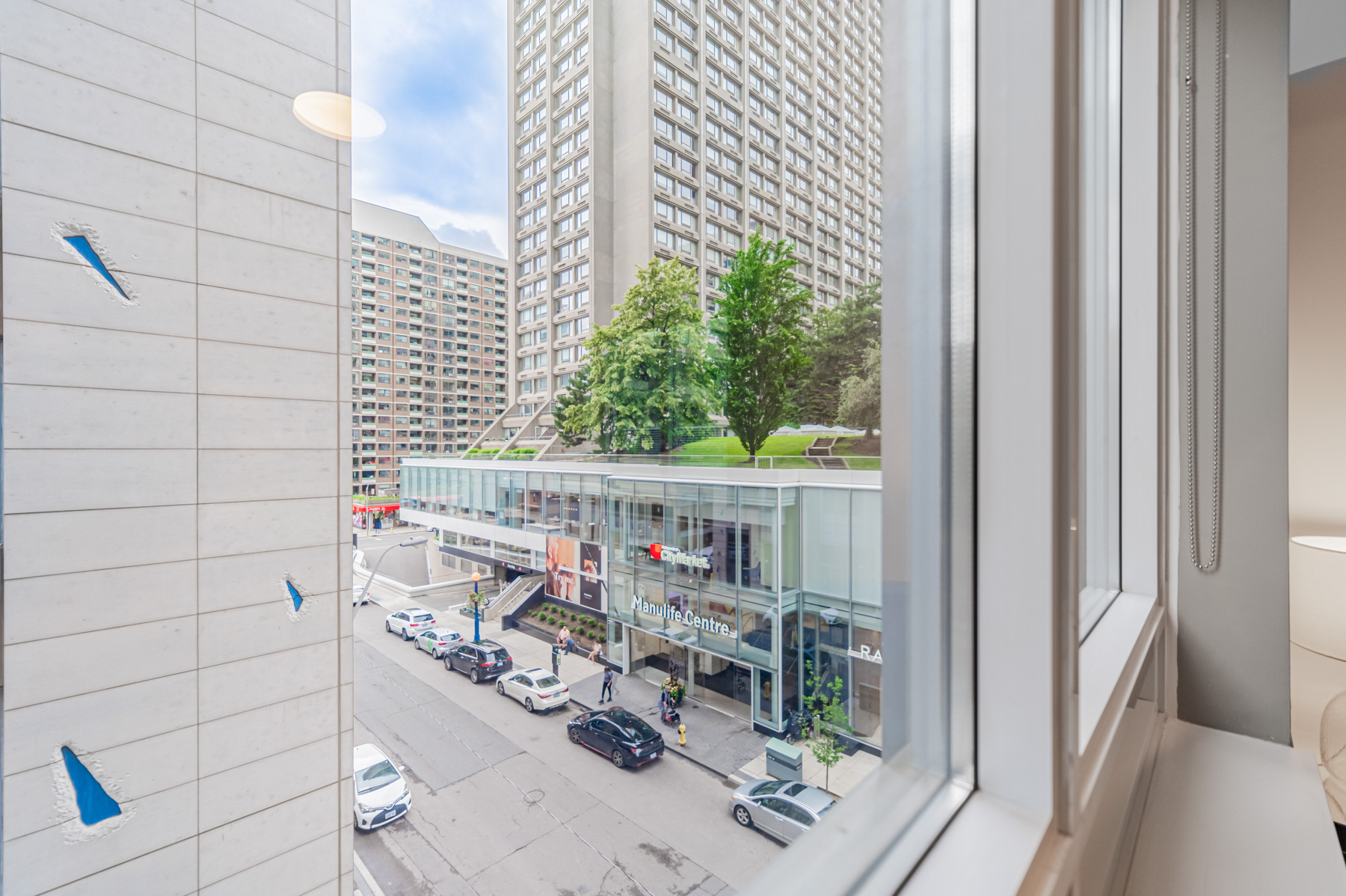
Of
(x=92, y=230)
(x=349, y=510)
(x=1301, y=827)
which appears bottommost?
(x=1301, y=827)

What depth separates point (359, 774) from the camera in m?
0.35

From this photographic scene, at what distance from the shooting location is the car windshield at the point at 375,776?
35cm

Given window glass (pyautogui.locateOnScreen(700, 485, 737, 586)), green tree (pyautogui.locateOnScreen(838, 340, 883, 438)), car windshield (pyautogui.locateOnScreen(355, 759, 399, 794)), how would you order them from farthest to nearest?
green tree (pyautogui.locateOnScreen(838, 340, 883, 438)), window glass (pyautogui.locateOnScreen(700, 485, 737, 586)), car windshield (pyautogui.locateOnScreen(355, 759, 399, 794))

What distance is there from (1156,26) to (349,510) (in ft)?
6.16

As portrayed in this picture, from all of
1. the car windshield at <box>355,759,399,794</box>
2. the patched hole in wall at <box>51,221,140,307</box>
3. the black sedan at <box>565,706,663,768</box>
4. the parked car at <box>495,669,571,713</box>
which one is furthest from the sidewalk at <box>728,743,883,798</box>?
the patched hole in wall at <box>51,221,140,307</box>

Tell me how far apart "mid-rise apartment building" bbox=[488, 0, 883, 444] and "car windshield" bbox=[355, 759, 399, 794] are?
0.78 ft

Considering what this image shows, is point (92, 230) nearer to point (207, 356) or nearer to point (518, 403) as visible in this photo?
point (207, 356)

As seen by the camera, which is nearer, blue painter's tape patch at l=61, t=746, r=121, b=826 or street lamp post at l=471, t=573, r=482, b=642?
blue painter's tape patch at l=61, t=746, r=121, b=826

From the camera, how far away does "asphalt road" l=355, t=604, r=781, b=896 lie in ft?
1.16

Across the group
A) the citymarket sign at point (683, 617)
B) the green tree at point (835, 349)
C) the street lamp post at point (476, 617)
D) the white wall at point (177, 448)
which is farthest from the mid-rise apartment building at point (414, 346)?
the green tree at point (835, 349)

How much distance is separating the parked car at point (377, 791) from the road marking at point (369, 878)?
0.06ft

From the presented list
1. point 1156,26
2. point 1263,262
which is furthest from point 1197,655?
point 1156,26

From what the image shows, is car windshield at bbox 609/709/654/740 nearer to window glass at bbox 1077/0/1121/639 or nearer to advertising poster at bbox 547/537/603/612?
advertising poster at bbox 547/537/603/612

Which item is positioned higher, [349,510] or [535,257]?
[535,257]
